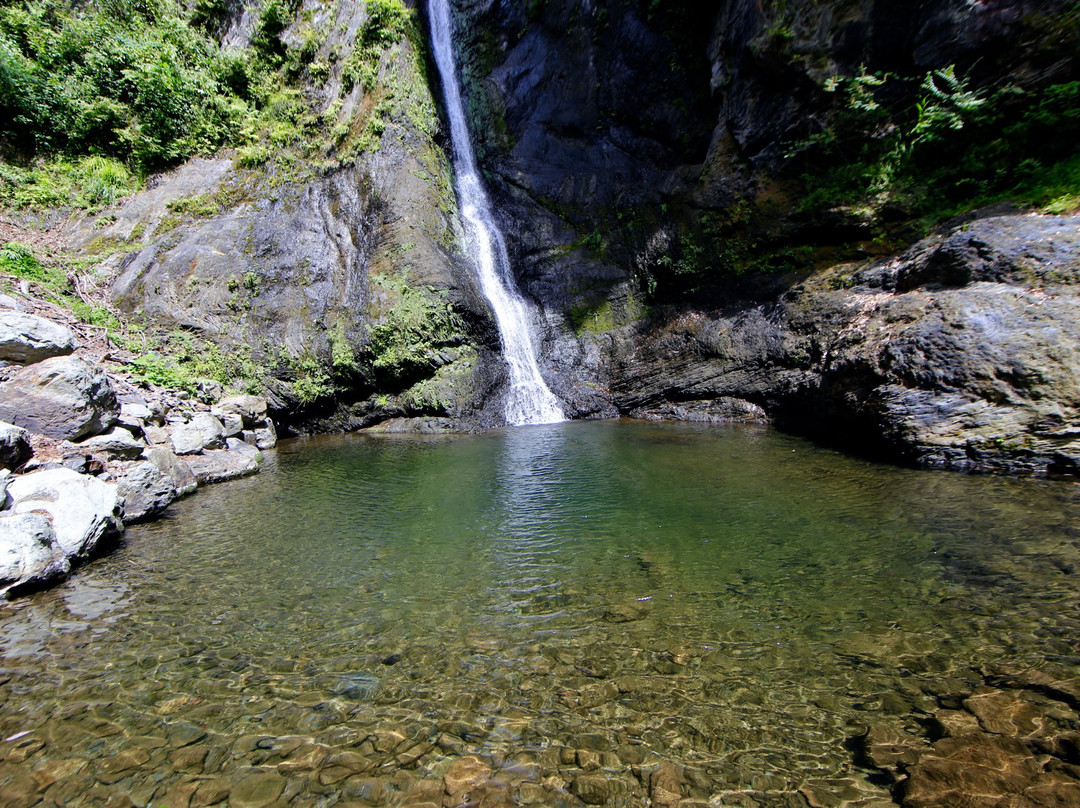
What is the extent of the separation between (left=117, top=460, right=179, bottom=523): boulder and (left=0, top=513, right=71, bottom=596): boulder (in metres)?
1.64

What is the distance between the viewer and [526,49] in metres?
19.8

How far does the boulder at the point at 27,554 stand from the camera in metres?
4.26

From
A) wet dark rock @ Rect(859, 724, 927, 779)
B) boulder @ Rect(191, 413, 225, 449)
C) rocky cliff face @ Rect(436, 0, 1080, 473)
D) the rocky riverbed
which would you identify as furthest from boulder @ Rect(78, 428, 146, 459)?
rocky cliff face @ Rect(436, 0, 1080, 473)

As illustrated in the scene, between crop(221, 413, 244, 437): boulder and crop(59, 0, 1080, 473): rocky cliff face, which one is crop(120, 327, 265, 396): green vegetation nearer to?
crop(59, 0, 1080, 473): rocky cliff face

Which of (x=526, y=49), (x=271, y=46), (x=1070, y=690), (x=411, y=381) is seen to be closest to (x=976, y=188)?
(x=1070, y=690)

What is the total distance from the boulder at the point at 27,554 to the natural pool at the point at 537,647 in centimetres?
23

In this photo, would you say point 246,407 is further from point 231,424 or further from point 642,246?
point 642,246

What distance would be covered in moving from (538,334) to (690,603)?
1396cm

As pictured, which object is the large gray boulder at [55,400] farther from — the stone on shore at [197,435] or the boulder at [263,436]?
the boulder at [263,436]

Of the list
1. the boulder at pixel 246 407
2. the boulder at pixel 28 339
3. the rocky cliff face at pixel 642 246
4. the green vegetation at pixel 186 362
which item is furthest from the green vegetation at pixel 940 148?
the green vegetation at pixel 186 362

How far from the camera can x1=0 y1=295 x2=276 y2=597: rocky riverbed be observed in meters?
4.71

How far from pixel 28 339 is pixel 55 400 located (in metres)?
1.15

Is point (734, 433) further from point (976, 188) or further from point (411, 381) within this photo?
point (411, 381)

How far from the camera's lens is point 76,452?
643 centimetres
